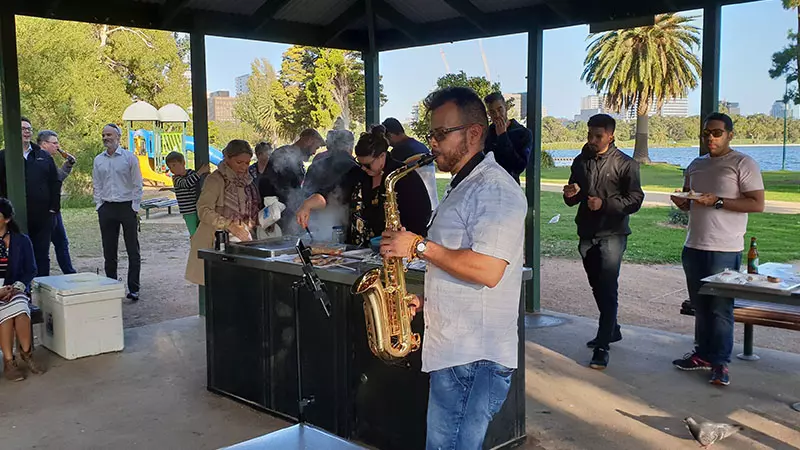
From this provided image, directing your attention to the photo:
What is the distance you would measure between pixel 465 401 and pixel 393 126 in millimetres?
3840

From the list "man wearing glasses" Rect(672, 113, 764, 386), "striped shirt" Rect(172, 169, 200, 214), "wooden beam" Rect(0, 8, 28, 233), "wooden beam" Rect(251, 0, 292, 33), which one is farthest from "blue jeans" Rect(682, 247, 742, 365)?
"wooden beam" Rect(0, 8, 28, 233)

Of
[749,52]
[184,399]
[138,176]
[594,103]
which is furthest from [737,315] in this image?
[749,52]

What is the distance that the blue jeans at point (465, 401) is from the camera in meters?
2.21

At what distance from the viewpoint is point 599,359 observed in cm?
506

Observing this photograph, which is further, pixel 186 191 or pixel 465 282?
pixel 186 191

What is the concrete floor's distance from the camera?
154 inches

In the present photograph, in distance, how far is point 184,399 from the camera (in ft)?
15.1

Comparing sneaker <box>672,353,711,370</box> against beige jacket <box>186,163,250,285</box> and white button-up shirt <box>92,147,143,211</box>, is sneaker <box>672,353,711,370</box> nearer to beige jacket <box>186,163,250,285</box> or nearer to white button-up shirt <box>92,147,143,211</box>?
beige jacket <box>186,163,250,285</box>

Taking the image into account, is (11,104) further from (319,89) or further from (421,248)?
(319,89)

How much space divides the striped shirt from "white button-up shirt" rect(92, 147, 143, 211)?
2.05ft

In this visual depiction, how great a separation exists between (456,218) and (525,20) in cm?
479

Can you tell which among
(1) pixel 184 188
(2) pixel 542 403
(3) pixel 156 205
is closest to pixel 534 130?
(2) pixel 542 403

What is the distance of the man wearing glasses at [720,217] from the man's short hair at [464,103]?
2.96m

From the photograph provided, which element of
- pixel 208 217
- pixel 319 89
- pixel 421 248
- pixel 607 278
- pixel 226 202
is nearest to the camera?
pixel 421 248
